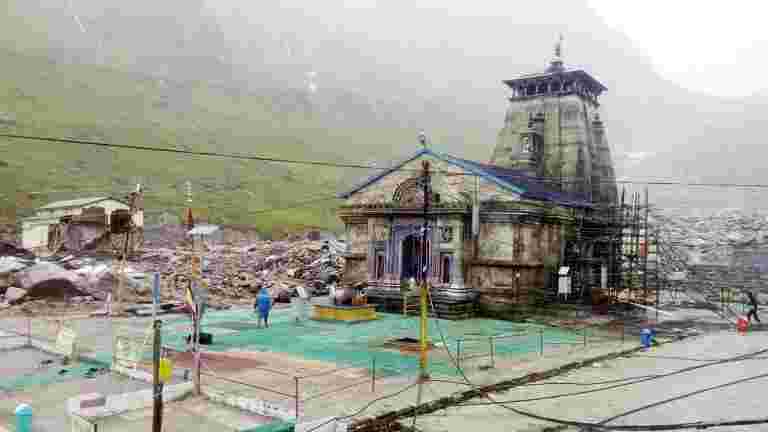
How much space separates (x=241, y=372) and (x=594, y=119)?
109 feet

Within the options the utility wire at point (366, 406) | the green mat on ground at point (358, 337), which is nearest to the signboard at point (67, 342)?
the green mat on ground at point (358, 337)

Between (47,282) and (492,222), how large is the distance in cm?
2312

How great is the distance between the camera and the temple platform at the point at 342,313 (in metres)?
27.8

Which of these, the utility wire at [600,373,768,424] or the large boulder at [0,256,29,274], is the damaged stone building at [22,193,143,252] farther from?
the utility wire at [600,373,768,424]

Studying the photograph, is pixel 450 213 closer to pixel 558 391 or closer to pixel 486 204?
pixel 486 204

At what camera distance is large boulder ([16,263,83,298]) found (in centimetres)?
3109

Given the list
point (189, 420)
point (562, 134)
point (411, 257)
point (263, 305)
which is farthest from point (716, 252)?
point (189, 420)

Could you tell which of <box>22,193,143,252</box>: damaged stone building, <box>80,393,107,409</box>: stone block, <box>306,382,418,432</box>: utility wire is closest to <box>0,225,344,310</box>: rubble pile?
<box>22,193,143,252</box>: damaged stone building

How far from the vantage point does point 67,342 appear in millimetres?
18594

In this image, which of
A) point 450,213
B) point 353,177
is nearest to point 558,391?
point 450,213

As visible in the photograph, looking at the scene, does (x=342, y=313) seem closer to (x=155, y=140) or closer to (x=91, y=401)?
(x=91, y=401)

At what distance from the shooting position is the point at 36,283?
31.0 metres

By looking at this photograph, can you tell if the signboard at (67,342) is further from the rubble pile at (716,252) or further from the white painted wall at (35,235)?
the white painted wall at (35,235)

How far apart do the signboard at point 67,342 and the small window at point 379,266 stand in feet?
57.9
